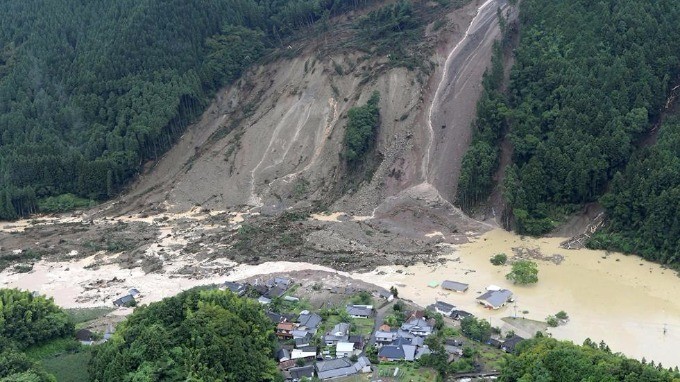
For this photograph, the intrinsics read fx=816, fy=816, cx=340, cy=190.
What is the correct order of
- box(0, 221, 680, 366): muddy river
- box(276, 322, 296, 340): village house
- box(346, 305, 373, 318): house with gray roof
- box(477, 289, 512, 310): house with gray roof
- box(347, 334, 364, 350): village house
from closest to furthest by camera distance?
box(347, 334, 364, 350): village house < box(276, 322, 296, 340): village house < box(0, 221, 680, 366): muddy river < box(346, 305, 373, 318): house with gray roof < box(477, 289, 512, 310): house with gray roof

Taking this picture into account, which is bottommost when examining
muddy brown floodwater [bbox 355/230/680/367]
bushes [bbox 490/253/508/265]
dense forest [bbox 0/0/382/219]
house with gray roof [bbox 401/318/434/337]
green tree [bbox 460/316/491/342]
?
muddy brown floodwater [bbox 355/230/680/367]

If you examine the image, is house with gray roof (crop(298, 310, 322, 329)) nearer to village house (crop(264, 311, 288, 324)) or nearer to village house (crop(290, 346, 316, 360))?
village house (crop(264, 311, 288, 324))

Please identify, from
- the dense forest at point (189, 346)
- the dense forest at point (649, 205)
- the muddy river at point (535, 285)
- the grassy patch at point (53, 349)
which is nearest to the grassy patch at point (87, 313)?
the muddy river at point (535, 285)

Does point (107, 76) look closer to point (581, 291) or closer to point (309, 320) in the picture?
point (309, 320)

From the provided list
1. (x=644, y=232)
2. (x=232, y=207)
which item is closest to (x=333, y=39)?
(x=232, y=207)

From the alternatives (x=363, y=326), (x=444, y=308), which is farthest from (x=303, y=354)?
(x=444, y=308)

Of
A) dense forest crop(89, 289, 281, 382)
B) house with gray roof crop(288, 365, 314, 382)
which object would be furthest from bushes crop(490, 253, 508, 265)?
house with gray roof crop(288, 365, 314, 382)

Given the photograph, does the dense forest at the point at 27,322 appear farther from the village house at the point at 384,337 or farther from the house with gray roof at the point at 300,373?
the village house at the point at 384,337

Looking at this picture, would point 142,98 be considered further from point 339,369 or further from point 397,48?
point 339,369
